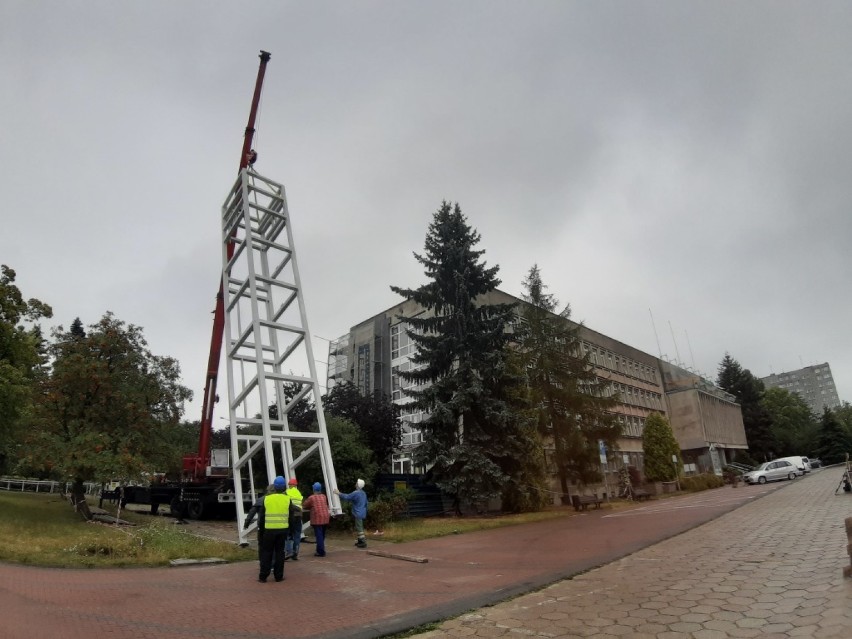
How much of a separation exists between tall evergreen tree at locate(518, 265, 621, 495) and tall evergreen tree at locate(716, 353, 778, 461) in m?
52.1

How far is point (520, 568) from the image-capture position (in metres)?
9.28

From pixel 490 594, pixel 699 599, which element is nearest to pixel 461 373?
pixel 490 594

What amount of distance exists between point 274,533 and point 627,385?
47.7 metres

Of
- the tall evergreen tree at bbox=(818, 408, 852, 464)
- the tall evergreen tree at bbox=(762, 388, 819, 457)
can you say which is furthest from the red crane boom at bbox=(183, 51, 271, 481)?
the tall evergreen tree at bbox=(818, 408, 852, 464)

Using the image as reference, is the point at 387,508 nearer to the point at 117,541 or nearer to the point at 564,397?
the point at 117,541

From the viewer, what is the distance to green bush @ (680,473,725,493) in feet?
119

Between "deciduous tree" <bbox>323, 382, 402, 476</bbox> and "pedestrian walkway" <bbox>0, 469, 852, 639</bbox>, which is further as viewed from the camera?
"deciduous tree" <bbox>323, 382, 402, 476</bbox>

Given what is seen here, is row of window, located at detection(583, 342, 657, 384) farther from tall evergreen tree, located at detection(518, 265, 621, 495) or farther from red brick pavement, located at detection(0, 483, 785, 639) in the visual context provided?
red brick pavement, located at detection(0, 483, 785, 639)

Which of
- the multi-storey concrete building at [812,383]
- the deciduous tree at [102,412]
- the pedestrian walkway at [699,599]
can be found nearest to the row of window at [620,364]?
the deciduous tree at [102,412]

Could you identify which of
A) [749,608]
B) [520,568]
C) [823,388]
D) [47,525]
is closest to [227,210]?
[47,525]

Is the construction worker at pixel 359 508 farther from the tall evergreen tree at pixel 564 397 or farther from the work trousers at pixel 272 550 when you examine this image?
the tall evergreen tree at pixel 564 397

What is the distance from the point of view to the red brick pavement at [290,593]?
5922 millimetres

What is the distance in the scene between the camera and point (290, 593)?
7844 millimetres

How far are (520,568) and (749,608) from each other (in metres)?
4.37
